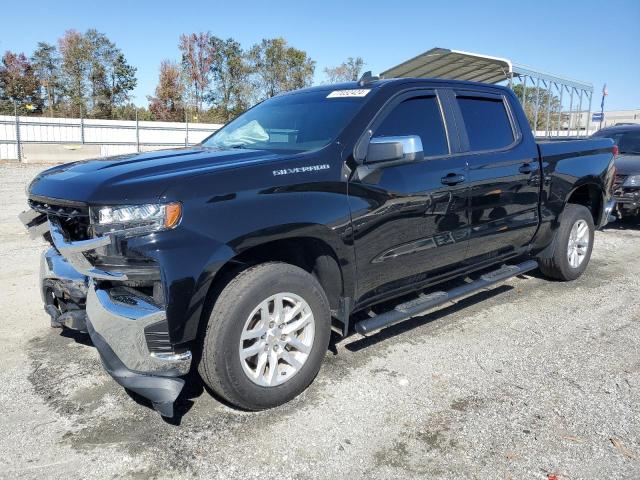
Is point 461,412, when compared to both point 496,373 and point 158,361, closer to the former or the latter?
point 496,373

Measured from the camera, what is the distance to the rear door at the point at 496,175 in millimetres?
4199

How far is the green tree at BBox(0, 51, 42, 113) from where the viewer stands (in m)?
44.7

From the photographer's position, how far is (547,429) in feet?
9.39

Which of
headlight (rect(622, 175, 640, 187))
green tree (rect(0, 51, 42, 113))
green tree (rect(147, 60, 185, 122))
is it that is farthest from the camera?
green tree (rect(147, 60, 185, 122))

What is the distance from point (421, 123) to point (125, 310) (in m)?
2.47

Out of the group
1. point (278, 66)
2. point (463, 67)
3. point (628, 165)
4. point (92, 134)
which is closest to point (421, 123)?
point (628, 165)


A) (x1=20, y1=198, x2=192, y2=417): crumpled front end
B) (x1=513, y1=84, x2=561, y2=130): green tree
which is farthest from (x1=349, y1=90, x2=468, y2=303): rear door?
(x1=513, y1=84, x2=561, y2=130): green tree

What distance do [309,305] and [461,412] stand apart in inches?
42.8

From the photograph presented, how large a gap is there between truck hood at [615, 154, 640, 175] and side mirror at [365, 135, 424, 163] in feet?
22.6

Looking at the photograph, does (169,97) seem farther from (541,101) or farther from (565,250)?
(565,250)

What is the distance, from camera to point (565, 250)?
5414mm

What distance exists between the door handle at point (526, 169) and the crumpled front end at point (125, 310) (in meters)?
3.40

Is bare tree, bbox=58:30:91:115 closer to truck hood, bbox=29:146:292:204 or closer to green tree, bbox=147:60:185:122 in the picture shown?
green tree, bbox=147:60:185:122

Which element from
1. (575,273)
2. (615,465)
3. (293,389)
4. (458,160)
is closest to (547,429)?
(615,465)
